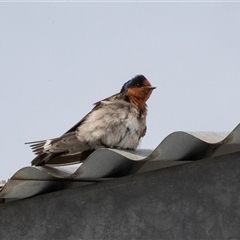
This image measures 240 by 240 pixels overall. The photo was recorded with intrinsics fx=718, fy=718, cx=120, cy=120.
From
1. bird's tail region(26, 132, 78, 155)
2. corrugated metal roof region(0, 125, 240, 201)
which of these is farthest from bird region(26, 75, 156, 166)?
corrugated metal roof region(0, 125, 240, 201)

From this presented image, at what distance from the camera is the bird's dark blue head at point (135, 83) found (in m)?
5.38

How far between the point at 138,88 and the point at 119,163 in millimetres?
2118

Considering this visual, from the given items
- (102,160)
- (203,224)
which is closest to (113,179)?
(102,160)

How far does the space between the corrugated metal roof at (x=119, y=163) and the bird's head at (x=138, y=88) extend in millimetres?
1778

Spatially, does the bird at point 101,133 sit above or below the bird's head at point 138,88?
below

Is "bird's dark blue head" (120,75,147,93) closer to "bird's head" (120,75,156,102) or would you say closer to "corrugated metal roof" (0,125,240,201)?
"bird's head" (120,75,156,102)

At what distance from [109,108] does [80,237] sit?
1591 mm

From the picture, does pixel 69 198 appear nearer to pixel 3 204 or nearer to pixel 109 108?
pixel 3 204

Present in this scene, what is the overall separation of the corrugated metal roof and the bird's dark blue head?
1.94 metres

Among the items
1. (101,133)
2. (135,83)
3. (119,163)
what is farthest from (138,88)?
(119,163)

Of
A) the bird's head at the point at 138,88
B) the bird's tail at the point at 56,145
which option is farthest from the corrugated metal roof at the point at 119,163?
the bird's head at the point at 138,88

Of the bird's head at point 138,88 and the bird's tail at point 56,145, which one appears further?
the bird's head at point 138,88

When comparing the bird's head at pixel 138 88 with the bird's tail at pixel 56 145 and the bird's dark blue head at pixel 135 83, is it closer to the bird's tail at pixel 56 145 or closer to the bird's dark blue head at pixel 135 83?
the bird's dark blue head at pixel 135 83

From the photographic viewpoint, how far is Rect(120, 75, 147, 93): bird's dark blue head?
17.6ft
